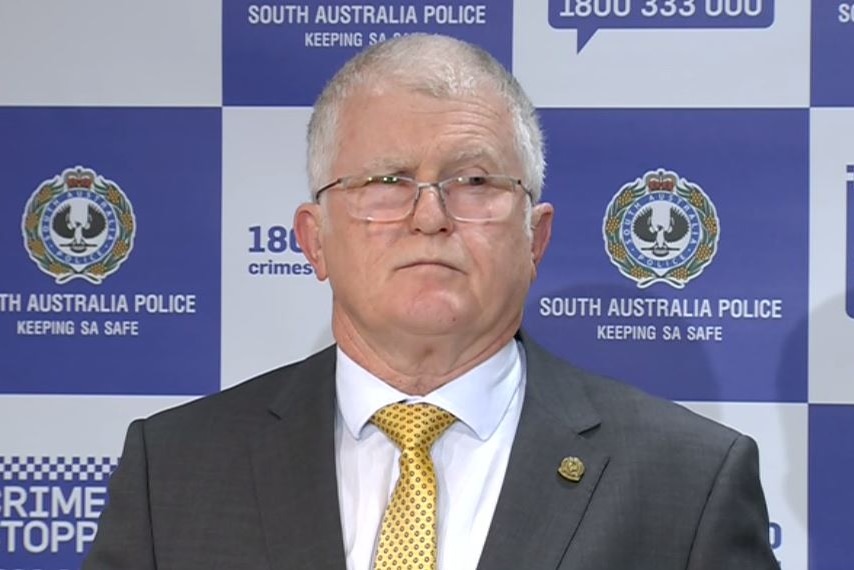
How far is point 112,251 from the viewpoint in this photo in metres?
2.39

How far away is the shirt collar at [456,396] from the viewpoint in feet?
5.63

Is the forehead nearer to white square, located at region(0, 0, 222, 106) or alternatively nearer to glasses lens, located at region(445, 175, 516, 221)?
glasses lens, located at region(445, 175, 516, 221)

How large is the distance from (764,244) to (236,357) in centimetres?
92

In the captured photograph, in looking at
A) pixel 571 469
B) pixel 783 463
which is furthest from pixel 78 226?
pixel 783 463

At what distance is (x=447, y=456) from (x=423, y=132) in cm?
41

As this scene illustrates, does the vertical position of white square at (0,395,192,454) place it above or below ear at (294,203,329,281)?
below

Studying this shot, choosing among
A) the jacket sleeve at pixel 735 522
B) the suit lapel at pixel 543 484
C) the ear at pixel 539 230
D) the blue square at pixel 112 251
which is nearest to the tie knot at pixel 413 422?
the suit lapel at pixel 543 484

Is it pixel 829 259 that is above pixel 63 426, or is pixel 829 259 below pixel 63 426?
above

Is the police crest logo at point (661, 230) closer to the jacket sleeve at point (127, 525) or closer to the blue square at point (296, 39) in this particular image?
the blue square at point (296, 39)

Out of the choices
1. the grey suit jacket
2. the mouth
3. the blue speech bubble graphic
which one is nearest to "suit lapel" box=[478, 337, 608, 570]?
the grey suit jacket

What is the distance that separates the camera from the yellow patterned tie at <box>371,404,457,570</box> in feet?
5.31

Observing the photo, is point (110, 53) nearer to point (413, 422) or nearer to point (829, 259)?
point (413, 422)

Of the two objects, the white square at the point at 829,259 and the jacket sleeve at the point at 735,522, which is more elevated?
the white square at the point at 829,259

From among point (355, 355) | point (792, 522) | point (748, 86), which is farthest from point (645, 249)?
point (355, 355)
